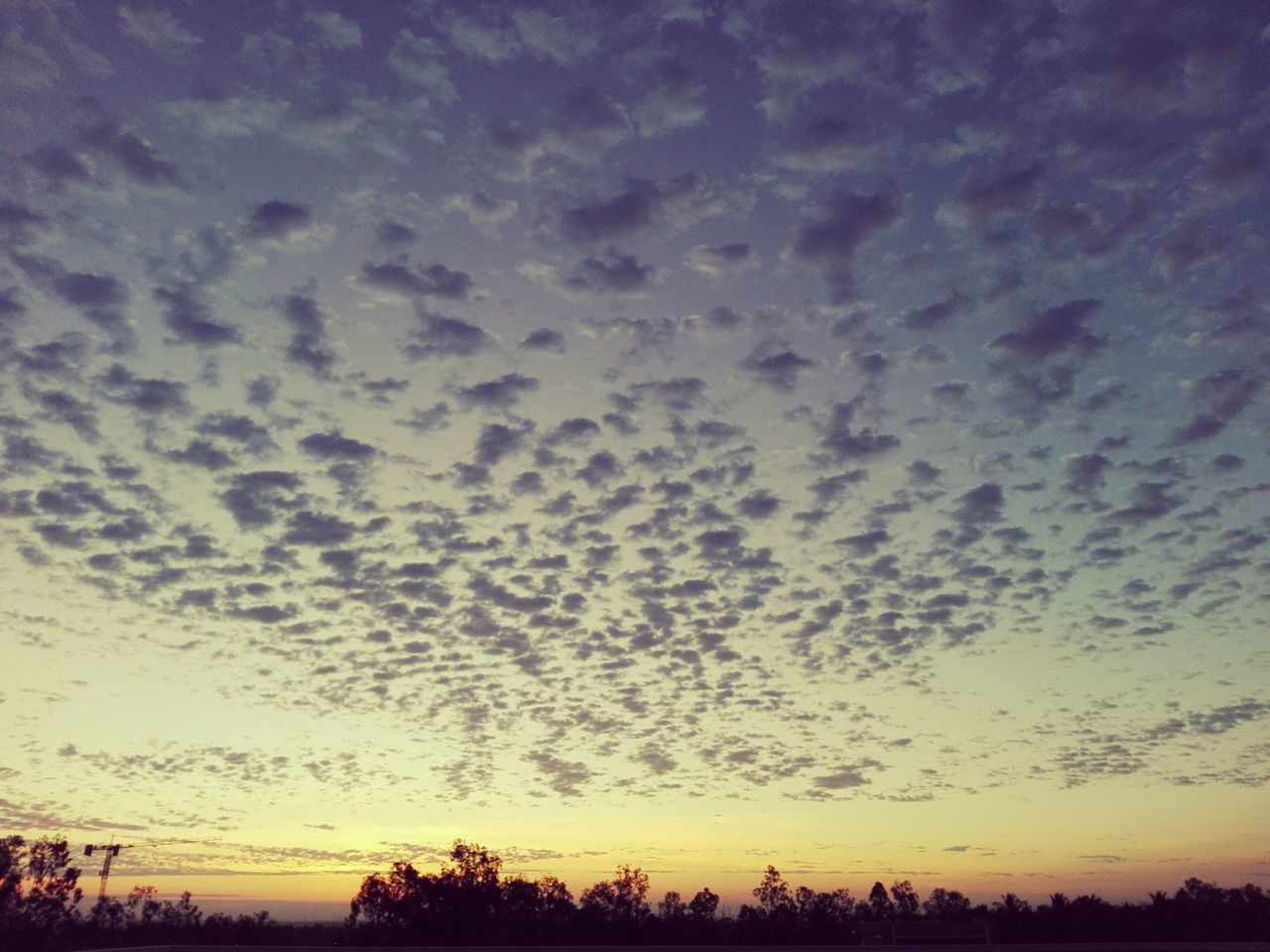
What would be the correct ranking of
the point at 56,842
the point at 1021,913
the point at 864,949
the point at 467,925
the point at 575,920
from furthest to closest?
the point at 56,842 → the point at 1021,913 → the point at 575,920 → the point at 467,925 → the point at 864,949

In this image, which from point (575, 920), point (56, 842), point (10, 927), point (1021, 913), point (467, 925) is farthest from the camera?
point (56, 842)

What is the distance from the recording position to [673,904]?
178 meters

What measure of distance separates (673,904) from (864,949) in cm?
12231

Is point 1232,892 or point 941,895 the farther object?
point 941,895

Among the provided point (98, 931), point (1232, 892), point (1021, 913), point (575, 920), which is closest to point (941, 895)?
point (1021, 913)

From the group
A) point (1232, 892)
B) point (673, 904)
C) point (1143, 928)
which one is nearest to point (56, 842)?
point (673, 904)

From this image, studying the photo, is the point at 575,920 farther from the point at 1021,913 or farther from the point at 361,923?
the point at 1021,913

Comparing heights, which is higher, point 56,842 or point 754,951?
point 56,842

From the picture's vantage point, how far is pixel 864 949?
212 feet

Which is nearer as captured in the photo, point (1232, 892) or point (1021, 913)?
point (1021, 913)

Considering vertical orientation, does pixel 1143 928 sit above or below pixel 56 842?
below

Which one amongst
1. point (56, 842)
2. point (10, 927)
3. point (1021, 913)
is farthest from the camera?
point (56, 842)

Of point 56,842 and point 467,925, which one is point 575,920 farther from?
point 56,842

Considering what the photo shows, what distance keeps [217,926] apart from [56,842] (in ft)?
114
